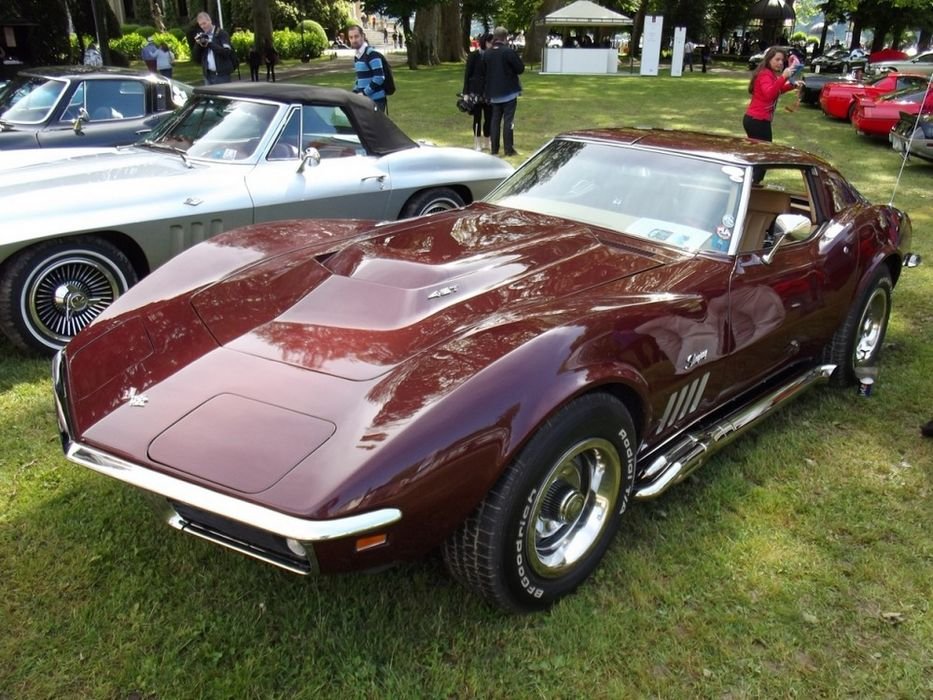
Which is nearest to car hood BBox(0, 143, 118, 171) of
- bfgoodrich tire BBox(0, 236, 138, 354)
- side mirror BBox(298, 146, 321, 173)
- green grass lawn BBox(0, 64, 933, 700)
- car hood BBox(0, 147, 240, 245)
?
car hood BBox(0, 147, 240, 245)

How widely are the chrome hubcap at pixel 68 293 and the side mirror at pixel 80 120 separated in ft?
11.3

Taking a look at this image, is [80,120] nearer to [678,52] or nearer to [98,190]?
[98,190]

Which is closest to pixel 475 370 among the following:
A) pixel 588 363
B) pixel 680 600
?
pixel 588 363

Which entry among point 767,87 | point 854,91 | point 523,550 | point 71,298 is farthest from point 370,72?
point 854,91

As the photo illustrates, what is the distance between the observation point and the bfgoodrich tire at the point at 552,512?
218 cm

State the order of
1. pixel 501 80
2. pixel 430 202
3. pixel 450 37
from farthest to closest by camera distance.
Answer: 1. pixel 450 37
2. pixel 501 80
3. pixel 430 202

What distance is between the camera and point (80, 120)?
710 cm

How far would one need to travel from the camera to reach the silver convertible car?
4113mm

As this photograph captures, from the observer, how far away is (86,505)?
2969 mm

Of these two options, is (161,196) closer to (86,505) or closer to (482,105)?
(86,505)

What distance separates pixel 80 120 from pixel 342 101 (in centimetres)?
317

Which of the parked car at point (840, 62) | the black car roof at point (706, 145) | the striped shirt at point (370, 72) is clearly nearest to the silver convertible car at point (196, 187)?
the black car roof at point (706, 145)

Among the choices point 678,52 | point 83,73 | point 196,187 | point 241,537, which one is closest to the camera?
point 241,537

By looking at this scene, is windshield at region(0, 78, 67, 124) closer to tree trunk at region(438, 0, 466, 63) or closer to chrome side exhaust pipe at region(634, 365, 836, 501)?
chrome side exhaust pipe at region(634, 365, 836, 501)
